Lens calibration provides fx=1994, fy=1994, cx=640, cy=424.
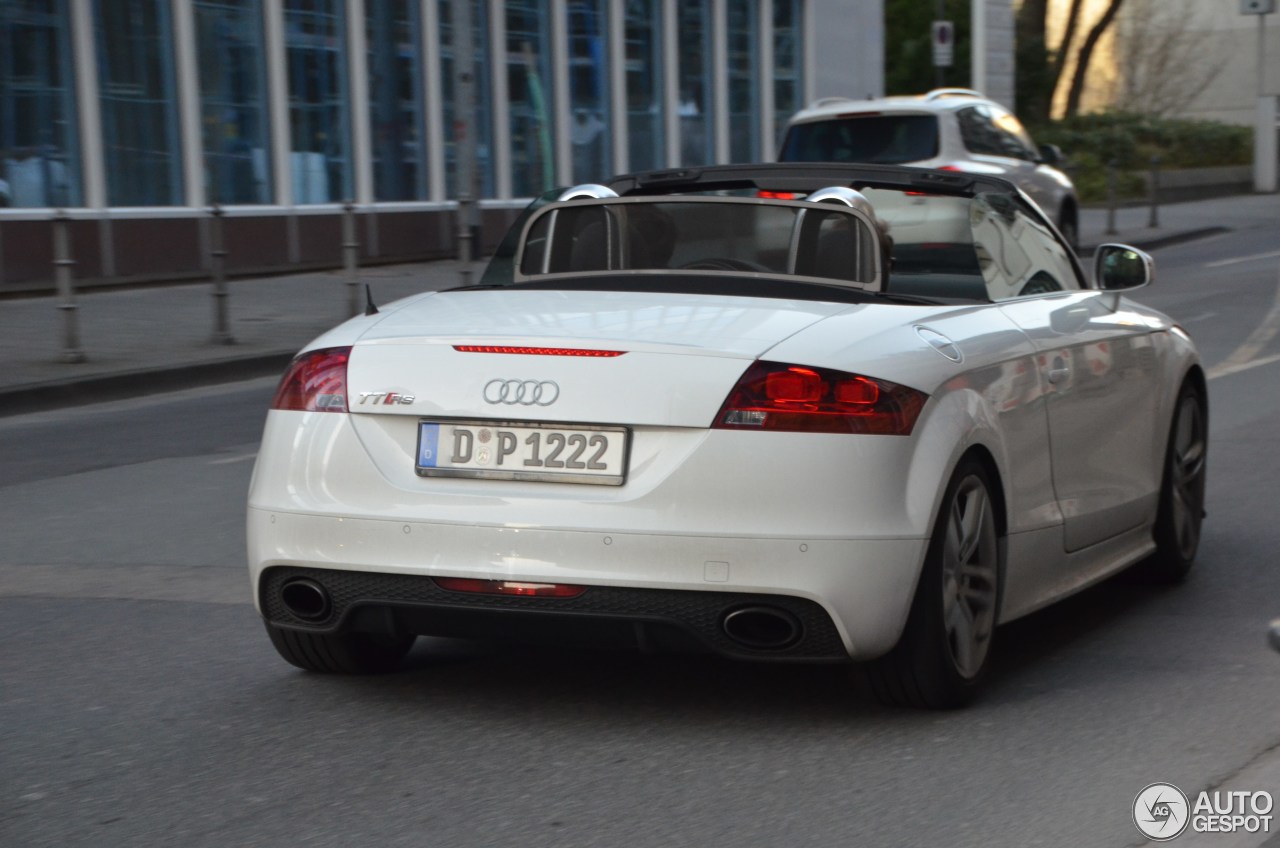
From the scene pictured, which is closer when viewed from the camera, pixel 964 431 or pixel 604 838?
pixel 604 838

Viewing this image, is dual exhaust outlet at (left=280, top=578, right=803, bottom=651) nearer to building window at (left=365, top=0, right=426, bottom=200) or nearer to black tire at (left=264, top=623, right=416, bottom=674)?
black tire at (left=264, top=623, right=416, bottom=674)

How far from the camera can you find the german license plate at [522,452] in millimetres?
4484

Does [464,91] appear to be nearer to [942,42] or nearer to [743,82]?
[743,82]

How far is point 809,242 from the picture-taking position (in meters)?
5.31

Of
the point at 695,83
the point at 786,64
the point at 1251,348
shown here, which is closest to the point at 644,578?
the point at 1251,348

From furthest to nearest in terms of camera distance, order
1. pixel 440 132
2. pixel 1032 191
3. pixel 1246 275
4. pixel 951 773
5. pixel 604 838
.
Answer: pixel 440 132, pixel 1246 275, pixel 1032 191, pixel 951 773, pixel 604 838

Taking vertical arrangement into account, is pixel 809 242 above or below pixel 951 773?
above

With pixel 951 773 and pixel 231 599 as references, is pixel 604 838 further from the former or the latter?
pixel 231 599

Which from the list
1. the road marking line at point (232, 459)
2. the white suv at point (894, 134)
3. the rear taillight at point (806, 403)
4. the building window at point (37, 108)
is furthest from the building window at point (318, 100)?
the rear taillight at point (806, 403)

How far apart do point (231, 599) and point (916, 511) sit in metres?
2.79

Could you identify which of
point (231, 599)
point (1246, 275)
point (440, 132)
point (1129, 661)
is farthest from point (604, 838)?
point (440, 132)

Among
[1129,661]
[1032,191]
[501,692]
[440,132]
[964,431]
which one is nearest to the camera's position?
[964,431]

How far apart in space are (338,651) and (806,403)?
1507 millimetres

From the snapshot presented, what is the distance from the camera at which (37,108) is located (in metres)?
19.8
